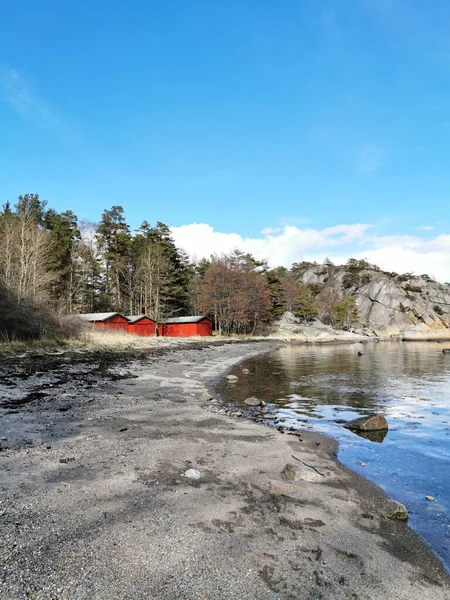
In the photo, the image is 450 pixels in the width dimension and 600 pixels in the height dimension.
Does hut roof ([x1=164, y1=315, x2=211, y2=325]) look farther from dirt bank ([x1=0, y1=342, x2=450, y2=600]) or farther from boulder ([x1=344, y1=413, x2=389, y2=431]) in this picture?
dirt bank ([x1=0, y1=342, x2=450, y2=600])

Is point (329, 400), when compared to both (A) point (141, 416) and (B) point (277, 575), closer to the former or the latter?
(A) point (141, 416)

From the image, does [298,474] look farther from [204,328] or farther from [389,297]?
[389,297]

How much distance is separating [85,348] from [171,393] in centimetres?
1574

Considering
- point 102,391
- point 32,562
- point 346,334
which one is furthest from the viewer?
point 346,334

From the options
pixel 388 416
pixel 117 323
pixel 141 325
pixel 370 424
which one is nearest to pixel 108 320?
pixel 117 323

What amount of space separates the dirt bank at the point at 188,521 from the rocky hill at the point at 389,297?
90.3 m

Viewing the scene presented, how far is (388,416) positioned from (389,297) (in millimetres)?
106839

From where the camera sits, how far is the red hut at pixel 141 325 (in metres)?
51.7

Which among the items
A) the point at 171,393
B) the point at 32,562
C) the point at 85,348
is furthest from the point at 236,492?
the point at 85,348

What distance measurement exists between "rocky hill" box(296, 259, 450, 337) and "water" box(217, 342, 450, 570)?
75.2 m

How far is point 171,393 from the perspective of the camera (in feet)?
46.3

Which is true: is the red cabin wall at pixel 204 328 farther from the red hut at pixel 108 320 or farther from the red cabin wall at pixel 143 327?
the red hut at pixel 108 320

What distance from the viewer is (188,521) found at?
4.44m

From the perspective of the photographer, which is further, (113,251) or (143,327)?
(113,251)
